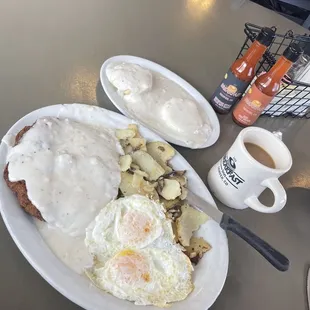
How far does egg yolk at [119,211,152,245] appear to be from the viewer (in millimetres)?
967

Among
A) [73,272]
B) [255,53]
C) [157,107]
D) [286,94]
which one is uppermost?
[255,53]

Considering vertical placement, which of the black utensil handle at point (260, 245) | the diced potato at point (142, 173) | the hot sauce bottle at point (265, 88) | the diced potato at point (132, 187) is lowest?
the diced potato at point (132, 187)

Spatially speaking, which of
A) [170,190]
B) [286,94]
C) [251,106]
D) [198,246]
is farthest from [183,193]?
[286,94]

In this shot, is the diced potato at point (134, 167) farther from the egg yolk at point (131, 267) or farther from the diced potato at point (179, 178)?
the egg yolk at point (131, 267)

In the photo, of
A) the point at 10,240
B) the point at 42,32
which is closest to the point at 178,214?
the point at 10,240

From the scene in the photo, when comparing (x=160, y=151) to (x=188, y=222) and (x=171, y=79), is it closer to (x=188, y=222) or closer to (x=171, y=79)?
(x=188, y=222)

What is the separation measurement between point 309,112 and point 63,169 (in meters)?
1.07

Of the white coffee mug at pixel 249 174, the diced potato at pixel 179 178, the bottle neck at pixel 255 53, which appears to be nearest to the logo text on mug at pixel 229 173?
the white coffee mug at pixel 249 174

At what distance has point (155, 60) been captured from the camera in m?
1.58

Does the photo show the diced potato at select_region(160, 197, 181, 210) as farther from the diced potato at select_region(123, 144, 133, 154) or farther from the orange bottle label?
the orange bottle label

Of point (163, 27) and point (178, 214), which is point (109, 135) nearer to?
point (178, 214)

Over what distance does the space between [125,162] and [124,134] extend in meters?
0.11

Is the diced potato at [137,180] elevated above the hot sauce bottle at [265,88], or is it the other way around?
the hot sauce bottle at [265,88]

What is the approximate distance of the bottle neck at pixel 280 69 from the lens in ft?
4.16
